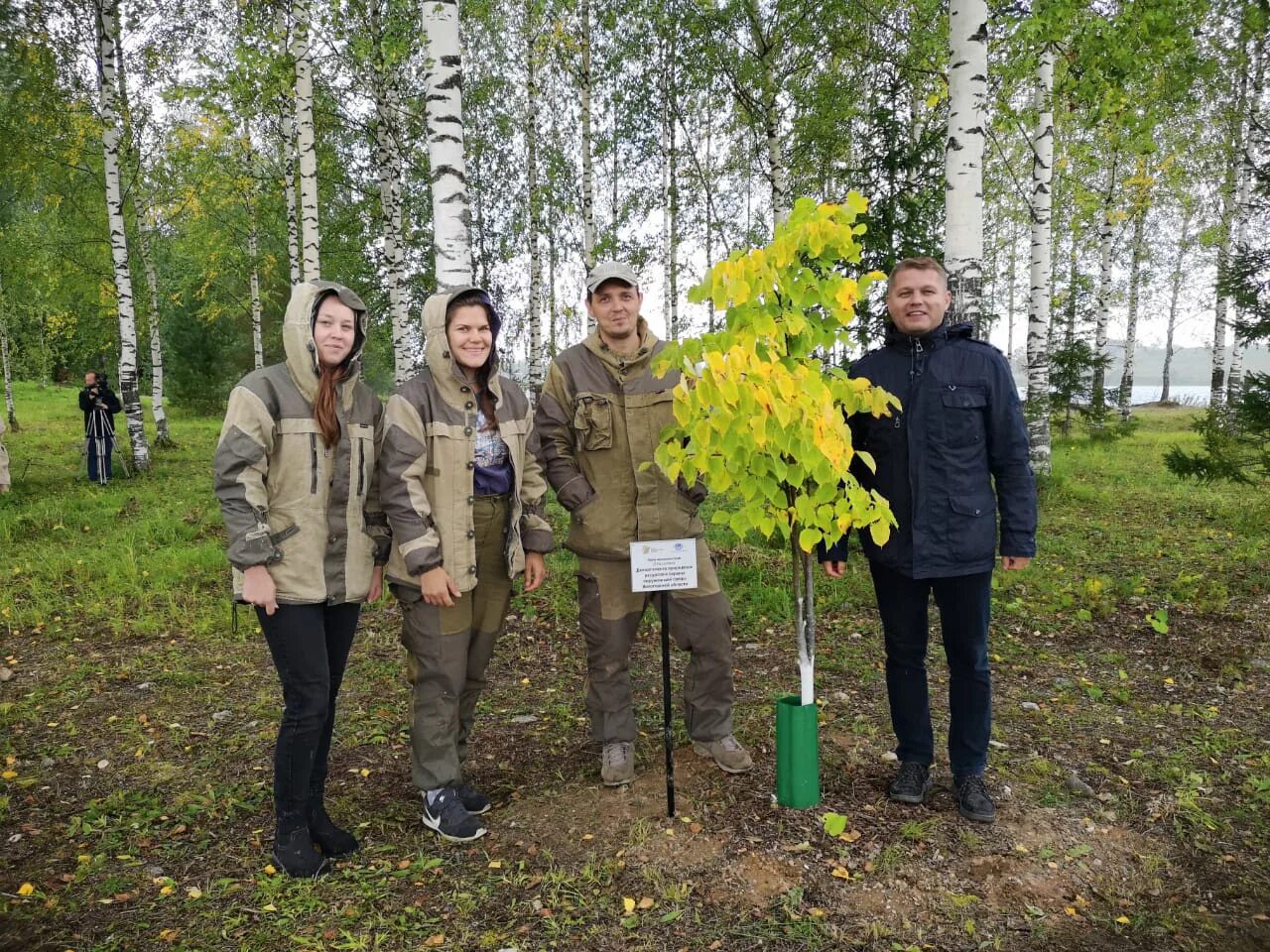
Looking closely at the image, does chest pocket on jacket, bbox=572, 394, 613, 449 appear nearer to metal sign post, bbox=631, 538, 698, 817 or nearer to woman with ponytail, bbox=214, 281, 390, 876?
metal sign post, bbox=631, 538, 698, 817

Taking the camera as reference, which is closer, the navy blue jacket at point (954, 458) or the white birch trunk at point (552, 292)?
the navy blue jacket at point (954, 458)

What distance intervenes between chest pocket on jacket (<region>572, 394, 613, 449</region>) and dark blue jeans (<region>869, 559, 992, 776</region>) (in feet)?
4.44

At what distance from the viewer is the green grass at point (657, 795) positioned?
2680mm

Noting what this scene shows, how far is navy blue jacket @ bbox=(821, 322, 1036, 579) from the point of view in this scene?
10.1 ft

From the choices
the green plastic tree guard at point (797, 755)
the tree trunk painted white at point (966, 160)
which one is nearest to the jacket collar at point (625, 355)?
the green plastic tree guard at point (797, 755)

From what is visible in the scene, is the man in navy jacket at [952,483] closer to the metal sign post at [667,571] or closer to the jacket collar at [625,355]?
the metal sign post at [667,571]

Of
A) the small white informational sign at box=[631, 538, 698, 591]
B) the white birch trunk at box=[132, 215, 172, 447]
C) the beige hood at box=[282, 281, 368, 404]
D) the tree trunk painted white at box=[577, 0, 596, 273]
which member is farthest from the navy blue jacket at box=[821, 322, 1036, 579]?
the white birch trunk at box=[132, 215, 172, 447]

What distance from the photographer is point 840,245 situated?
272 centimetres

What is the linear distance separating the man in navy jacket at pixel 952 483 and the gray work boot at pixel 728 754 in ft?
2.46

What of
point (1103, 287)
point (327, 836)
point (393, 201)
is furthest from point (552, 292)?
point (327, 836)

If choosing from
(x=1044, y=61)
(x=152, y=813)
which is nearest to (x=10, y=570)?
(x=152, y=813)

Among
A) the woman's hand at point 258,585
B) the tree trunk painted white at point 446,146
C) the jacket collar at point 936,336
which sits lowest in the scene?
the woman's hand at point 258,585

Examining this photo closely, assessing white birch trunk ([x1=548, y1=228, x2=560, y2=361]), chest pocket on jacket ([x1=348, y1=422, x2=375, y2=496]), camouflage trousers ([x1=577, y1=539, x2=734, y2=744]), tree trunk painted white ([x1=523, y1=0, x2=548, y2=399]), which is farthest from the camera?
white birch trunk ([x1=548, y1=228, x2=560, y2=361])

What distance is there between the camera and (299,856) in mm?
2988
